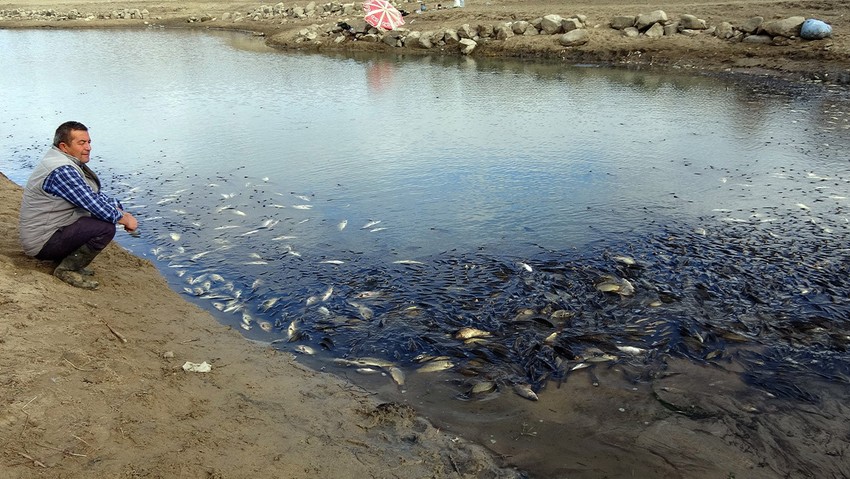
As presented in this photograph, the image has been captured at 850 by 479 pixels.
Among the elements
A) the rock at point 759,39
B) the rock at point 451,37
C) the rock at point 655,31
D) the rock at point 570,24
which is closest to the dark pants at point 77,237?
the rock at point 759,39

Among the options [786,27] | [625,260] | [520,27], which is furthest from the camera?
[520,27]

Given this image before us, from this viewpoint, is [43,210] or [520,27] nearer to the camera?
[43,210]

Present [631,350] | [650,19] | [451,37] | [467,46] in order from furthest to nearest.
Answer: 1. [451,37]
2. [467,46]
3. [650,19]
4. [631,350]

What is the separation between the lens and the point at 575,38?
84.5ft

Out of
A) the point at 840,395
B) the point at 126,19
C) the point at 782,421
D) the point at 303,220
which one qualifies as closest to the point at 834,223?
the point at 840,395

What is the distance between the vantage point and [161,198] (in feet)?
36.6

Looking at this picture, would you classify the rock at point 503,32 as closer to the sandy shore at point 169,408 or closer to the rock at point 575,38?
the rock at point 575,38

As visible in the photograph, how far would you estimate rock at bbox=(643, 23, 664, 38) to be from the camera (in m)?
24.3

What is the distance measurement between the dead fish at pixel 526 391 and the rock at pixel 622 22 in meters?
23.2

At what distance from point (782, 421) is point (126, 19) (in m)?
56.3

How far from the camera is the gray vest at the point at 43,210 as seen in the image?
6.62 m

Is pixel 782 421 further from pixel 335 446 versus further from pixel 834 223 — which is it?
pixel 834 223

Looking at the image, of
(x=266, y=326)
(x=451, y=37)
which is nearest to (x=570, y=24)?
(x=451, y=37)

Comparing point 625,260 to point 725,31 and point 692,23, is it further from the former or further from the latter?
point 692,23
